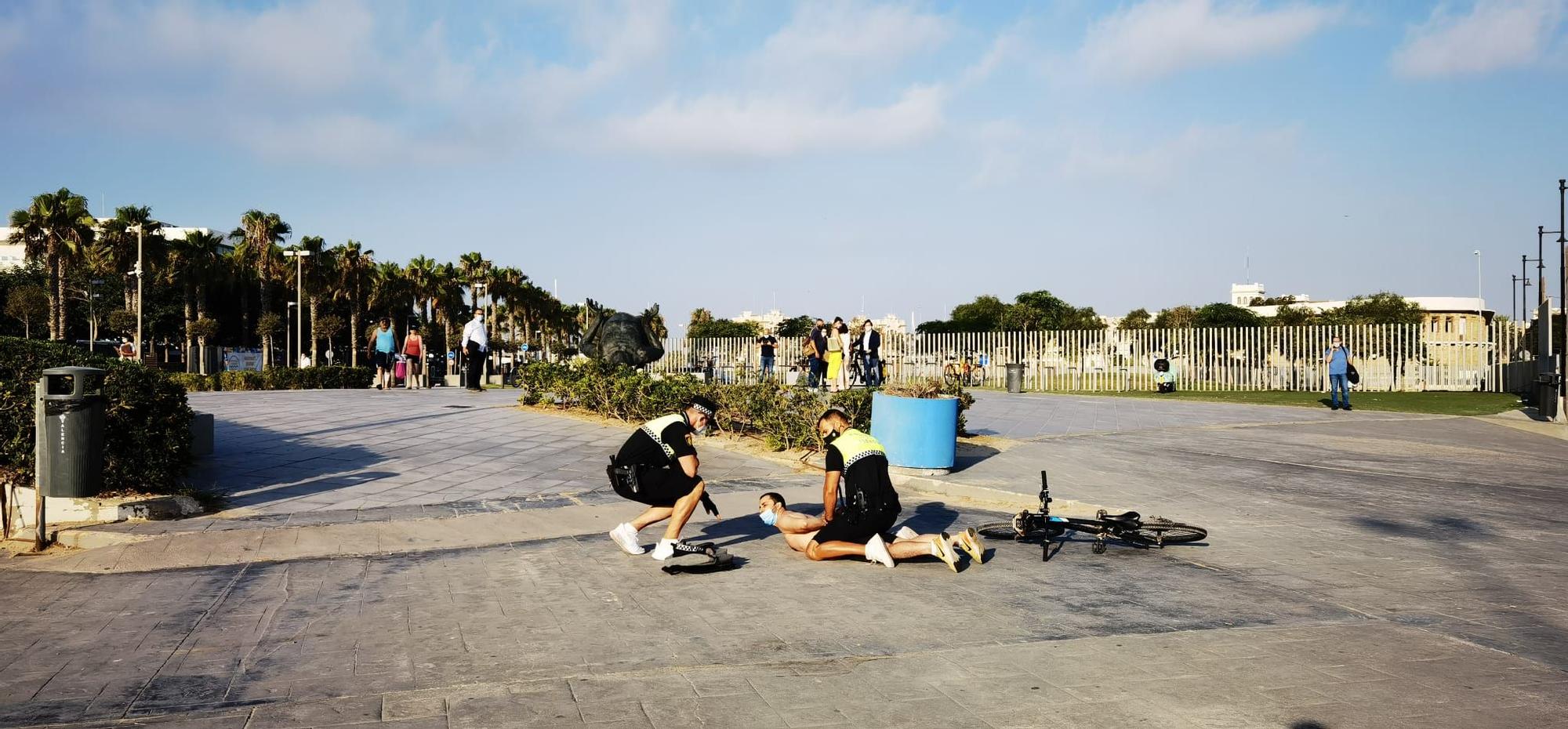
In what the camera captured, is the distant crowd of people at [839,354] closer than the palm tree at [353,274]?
Yes

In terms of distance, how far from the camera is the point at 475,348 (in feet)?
71.2

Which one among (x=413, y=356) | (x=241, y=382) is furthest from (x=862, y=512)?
(x=241, y=382)

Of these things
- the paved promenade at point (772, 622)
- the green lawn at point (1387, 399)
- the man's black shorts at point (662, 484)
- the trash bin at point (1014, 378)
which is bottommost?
the paved promenade at point (772, 622)

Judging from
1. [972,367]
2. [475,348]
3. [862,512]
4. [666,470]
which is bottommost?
[862,512]

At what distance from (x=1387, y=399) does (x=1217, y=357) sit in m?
5.19

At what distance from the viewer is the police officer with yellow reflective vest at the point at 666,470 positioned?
24.0 ft

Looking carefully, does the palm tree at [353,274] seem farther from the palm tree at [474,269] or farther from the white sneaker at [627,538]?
the white sneaker at [627,538]

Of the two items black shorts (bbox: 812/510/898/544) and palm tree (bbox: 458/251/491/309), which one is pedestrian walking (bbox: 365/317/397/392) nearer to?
black shorts (bbox: 812/510/898/544)

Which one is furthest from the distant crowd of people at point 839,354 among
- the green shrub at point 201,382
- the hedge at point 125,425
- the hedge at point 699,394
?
the green shrub at point 201,382

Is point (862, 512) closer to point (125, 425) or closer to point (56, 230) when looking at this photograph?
point (125, 425)

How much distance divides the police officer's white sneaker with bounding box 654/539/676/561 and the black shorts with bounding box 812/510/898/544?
106 centimetres

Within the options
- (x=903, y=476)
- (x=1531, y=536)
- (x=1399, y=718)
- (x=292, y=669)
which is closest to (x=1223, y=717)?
(x=1399, y=718)

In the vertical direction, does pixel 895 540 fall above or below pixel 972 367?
below

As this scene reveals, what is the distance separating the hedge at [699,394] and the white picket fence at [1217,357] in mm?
10969
